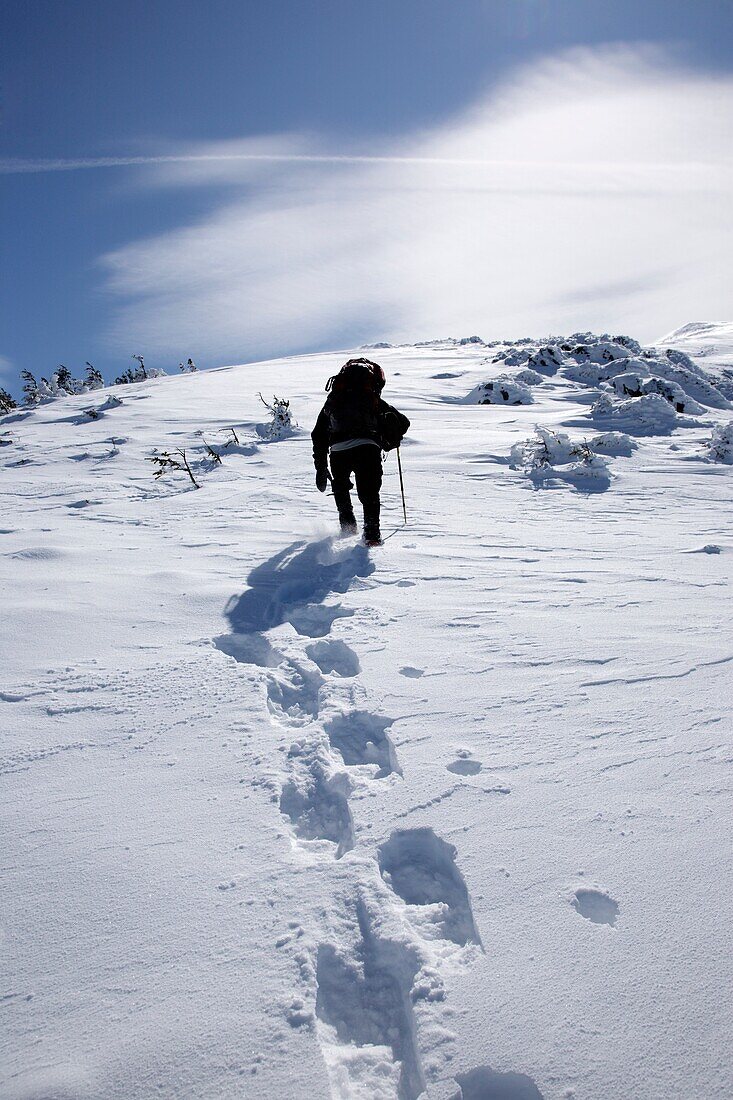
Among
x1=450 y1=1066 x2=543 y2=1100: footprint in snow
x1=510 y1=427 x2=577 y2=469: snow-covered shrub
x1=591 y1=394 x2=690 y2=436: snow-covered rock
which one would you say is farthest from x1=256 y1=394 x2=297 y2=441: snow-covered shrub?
x1=450 y1=1066 x2=543 y2=1100: footprint in snow

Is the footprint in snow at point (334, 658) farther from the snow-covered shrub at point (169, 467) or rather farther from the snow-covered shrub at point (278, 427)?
the snow-covered shrub at point (278, 427)

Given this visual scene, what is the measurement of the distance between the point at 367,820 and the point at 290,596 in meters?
2.18

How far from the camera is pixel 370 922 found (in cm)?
166

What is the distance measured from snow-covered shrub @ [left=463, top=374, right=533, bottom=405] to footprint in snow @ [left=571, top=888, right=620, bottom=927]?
12.3 metres

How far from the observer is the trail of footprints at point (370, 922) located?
4.47 ft

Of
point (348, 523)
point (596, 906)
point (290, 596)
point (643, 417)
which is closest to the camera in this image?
point (596, 906)

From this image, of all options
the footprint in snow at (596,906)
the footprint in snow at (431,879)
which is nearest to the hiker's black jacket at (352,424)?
the footprint in snow at (431,879)

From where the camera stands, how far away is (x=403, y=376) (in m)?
16.8

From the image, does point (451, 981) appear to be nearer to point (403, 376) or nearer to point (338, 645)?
point (338, 645)

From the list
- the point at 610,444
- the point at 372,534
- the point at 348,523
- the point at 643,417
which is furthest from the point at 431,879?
the point at 643,417

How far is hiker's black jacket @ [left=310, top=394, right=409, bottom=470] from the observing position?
5129 millimetres

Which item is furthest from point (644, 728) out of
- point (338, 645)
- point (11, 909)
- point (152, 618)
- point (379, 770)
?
point (152, 618)

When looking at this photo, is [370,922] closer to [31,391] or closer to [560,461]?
[560,461]

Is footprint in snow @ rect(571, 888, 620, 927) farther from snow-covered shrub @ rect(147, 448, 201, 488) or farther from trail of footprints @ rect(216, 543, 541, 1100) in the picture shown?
snow-covered shrub @ rect(147, 448, 201, 488)
